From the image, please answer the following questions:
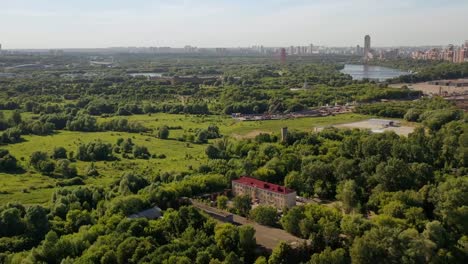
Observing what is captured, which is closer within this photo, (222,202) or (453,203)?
(453,203)

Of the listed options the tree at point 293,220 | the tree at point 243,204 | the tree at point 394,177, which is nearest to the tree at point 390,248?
the tree at point 293,220

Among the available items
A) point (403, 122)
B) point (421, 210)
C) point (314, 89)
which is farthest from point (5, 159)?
point (314, 89)

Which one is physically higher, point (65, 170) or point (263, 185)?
point (263, 185)

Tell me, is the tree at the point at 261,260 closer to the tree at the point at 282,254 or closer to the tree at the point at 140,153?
the tree at the point at 282,254

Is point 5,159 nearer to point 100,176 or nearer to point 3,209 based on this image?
point 100,176

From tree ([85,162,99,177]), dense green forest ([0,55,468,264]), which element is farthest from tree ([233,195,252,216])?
tree ([85,162,99,177])

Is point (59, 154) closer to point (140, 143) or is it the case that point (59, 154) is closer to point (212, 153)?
point (140, 143)

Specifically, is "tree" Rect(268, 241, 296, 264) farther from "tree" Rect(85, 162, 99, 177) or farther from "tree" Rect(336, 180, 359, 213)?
"tree" Rect(85, 162, 99, 177)

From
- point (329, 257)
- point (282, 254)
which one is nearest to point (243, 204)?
point (282, 254)
